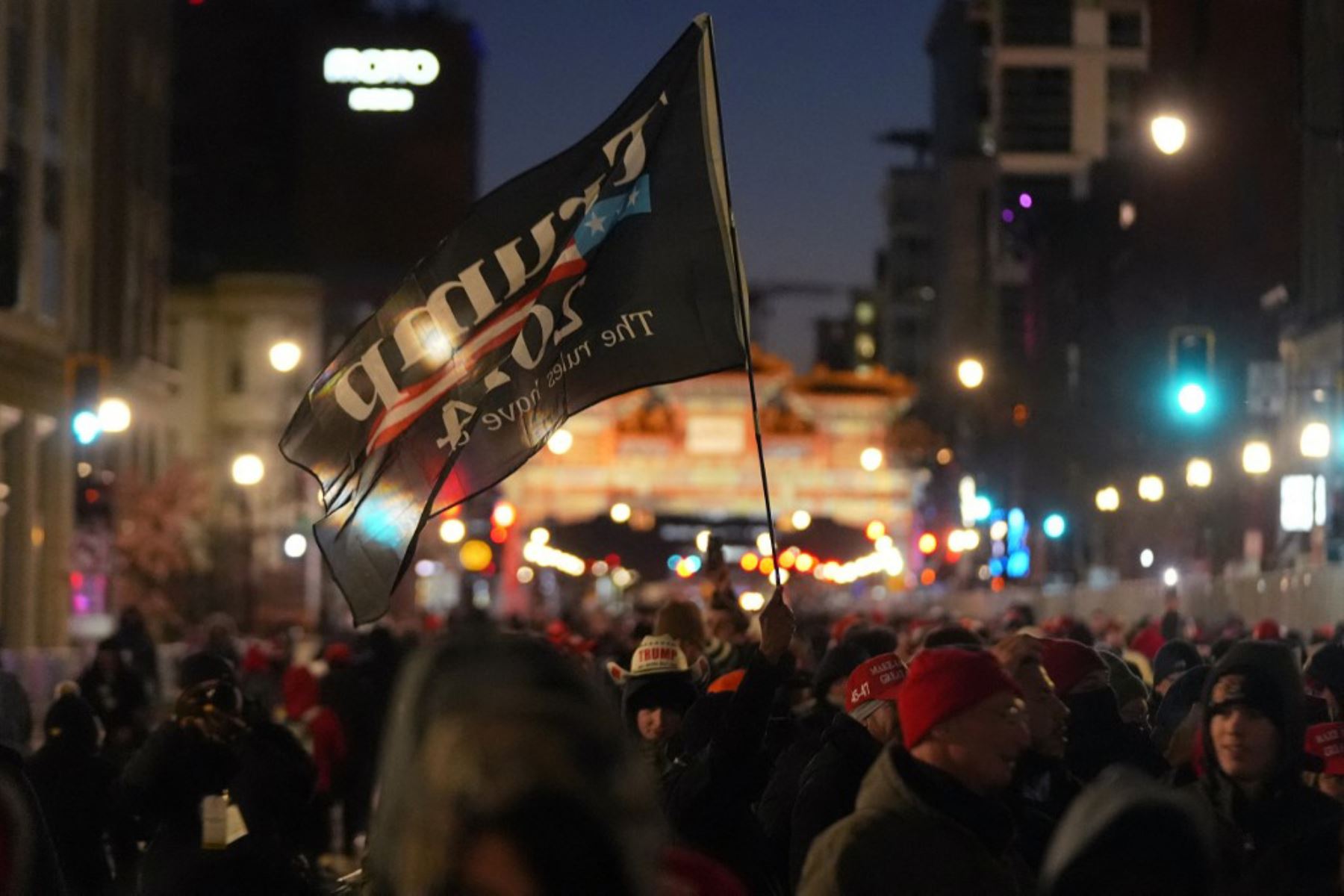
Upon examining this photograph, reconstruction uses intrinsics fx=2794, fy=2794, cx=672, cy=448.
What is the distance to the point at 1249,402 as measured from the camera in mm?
44469

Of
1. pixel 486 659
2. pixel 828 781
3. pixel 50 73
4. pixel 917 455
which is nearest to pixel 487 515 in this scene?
pixel 50 73

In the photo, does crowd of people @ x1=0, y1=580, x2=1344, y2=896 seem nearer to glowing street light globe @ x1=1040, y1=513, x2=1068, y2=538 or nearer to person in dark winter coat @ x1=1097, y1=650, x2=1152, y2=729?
person in dark winter coat @ x1=1097, y1=650, x2=1152, y2=729

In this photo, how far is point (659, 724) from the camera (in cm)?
933

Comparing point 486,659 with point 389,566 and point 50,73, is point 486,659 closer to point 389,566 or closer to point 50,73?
point 389,566

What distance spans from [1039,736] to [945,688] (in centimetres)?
264

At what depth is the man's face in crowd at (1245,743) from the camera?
24.5 feet

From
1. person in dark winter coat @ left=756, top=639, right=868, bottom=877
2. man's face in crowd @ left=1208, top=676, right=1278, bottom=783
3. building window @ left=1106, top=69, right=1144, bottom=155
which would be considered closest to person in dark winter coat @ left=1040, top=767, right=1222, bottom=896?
man's face in crowd @ left=1208, top=676, right=1278, bottom=783

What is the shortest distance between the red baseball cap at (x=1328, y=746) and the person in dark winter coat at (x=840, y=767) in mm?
1278

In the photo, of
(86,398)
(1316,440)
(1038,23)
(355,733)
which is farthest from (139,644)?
(1038,23)

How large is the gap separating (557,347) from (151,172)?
4994cm

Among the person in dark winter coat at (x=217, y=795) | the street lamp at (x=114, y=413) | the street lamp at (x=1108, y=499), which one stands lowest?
the person in dark winter coat at (x=217, y=795)

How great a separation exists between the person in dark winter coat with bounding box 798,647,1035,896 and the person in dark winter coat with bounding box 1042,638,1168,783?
367 centimetres

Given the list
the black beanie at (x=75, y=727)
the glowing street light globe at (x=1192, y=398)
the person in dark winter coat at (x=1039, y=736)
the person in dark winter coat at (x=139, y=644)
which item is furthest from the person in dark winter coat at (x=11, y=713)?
the person in dark winter coat at (x=139, y=644)

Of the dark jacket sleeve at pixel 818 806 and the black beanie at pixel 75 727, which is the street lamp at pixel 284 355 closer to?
Answer: the black beanie at pixel 75 727
